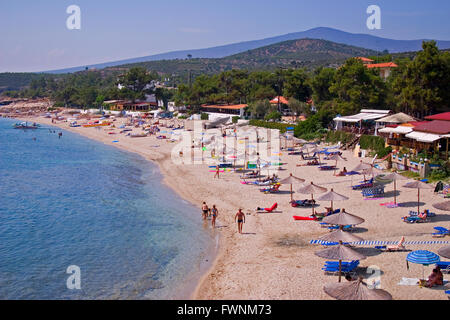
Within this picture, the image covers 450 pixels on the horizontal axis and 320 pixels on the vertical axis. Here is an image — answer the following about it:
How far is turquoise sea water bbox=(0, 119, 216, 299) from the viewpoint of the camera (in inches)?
557

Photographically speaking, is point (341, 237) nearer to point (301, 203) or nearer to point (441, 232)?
point (441, 232)

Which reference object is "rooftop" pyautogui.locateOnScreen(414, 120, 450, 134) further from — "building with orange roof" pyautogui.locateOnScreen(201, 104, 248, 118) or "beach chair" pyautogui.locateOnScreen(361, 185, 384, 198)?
"building with orange roof" pyautogui.locateOnScreen(201, 104, 248, 118)

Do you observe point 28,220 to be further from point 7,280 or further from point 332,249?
point 332,249

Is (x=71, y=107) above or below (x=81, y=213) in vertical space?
above

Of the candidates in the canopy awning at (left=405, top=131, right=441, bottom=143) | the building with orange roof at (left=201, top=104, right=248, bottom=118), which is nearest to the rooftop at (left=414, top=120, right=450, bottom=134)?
the canopy awning at (left=405, top=131, right=441, bottom=143)

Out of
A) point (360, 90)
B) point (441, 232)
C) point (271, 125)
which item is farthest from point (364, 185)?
point (271, 125)

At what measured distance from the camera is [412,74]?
3303 centimetres

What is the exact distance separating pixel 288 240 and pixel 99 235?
29.0ft

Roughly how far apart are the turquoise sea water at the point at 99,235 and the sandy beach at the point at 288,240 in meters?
1.12

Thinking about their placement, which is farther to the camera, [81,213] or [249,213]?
[81,213]

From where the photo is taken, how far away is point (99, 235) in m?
19.3

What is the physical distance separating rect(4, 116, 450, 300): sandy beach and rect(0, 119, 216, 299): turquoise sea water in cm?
112
